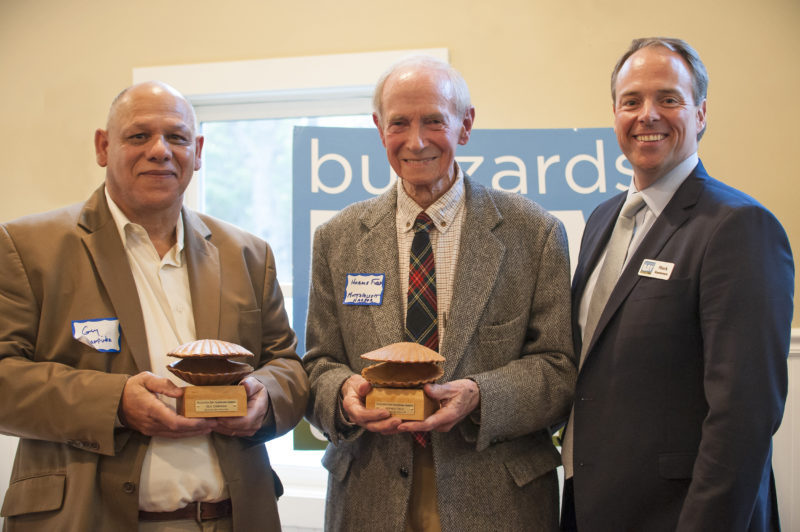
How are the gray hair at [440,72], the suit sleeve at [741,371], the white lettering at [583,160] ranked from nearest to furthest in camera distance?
the suit sleeve at [741,371] → the gray hair at [440,72] → the white lettering at [583,160]

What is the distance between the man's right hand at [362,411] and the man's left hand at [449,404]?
0.13 feet

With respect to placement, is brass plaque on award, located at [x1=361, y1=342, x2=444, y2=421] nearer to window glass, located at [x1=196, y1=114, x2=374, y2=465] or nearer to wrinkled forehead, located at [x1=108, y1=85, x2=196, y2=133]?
wrinkled forehead, located at [x1=108, y1=85, x2=196, y2=133]

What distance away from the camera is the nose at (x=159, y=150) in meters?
2.13

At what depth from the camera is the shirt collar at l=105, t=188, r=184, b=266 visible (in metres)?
2.17

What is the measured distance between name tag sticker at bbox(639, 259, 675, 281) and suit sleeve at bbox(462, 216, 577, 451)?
0.90 feet

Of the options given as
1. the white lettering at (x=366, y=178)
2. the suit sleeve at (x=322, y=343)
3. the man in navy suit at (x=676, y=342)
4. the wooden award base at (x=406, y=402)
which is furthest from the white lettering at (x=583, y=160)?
the wooden award base at (x=406, y=402)

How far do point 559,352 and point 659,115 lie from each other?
778 mm

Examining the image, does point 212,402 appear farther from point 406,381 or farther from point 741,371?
point 741,371

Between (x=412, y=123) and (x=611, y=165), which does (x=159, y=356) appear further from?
(x=611, y=165)

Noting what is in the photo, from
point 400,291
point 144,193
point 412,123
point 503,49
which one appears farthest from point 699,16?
point 144,193

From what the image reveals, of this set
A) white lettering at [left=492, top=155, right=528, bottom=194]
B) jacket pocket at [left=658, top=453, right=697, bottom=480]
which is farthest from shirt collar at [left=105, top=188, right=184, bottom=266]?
white lettering at [left=492, top=155, right=528, bottom=194]

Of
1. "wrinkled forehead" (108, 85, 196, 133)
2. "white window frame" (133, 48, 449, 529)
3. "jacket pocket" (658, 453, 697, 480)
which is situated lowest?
"jacket pocket" (658, 453, 697, 480)

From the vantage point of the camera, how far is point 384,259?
7.29 ft

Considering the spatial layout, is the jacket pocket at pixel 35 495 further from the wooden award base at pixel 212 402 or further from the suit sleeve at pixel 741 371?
the suit sleeve at pixel 741 371
